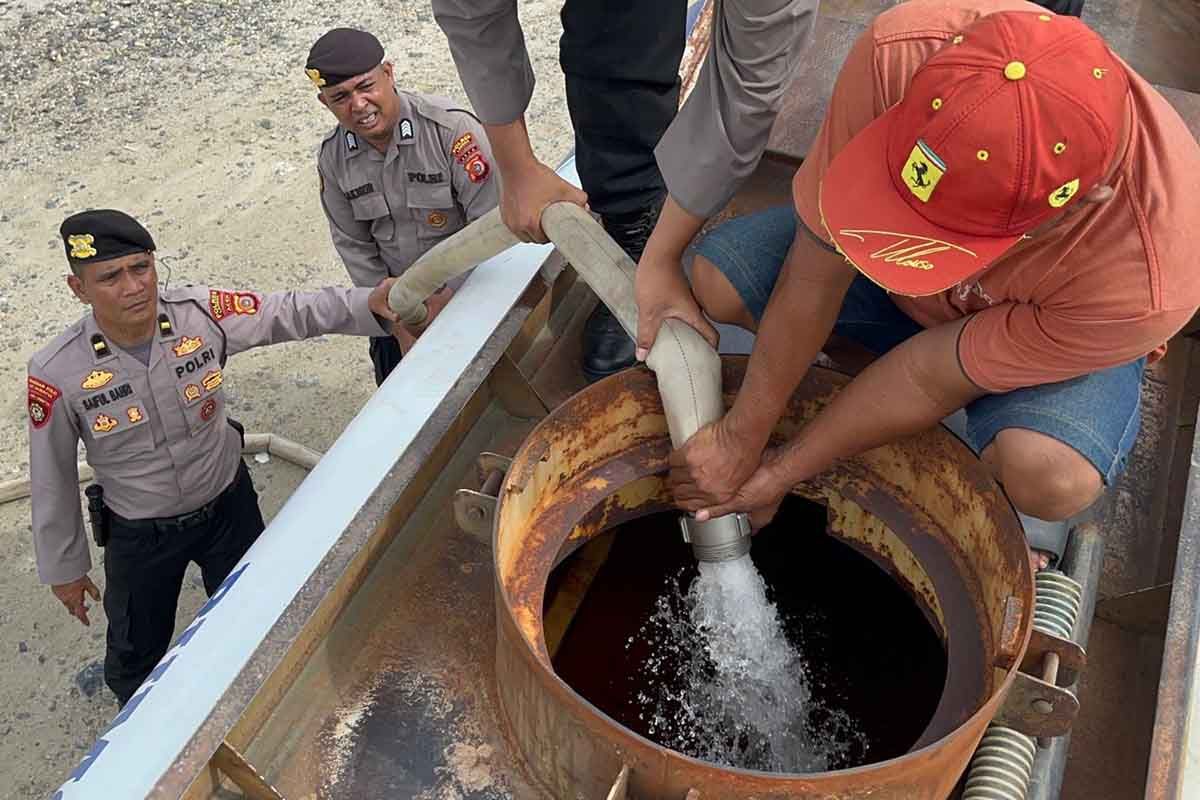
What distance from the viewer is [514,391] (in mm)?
1971

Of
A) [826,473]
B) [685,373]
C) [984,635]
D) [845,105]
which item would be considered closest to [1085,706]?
[984,635]

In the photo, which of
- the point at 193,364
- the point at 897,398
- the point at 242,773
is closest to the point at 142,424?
the point at 193,364

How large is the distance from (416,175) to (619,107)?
2.08 ft

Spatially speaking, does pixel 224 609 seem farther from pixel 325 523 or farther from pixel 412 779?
pixel 412 779

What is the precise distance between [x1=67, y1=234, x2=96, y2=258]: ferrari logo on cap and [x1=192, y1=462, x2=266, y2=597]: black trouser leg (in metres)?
0.61

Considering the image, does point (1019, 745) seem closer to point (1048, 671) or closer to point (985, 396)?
point (1048, 671)

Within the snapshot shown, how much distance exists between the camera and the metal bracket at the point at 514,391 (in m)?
1.94

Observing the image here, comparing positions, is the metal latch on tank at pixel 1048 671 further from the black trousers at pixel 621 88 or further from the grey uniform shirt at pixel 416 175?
the grey uniform shirt at pixel 416 175

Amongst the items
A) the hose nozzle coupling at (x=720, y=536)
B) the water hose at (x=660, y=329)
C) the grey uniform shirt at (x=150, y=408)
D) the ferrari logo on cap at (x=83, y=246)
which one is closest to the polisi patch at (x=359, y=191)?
the grey uniform shirt at (x=150, y=408)

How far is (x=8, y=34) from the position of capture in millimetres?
4996

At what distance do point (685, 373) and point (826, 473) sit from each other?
1.17 ft

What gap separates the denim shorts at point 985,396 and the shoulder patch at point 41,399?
132 centimetres

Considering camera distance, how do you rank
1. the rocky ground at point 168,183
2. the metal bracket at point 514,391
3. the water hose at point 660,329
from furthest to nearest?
the rocky ground at point 168,183
the metal bracket at point 514,391
the water hose at point 660,329

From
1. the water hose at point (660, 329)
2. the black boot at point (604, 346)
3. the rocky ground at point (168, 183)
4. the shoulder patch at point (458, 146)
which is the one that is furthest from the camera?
the rocky ground at point (168, 183)
